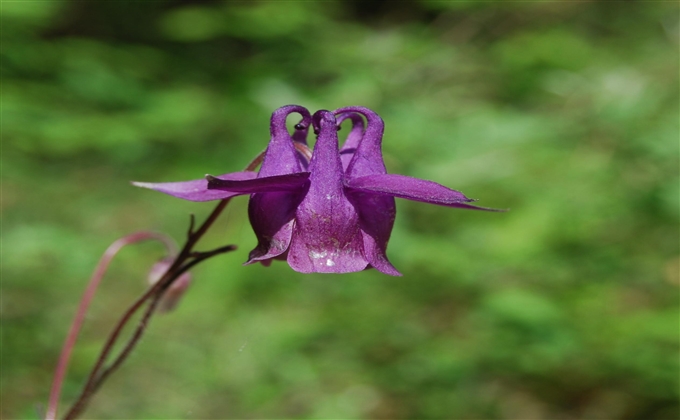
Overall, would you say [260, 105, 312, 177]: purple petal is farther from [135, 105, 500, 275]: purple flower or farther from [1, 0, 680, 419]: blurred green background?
[1, 0, 680, 419]: blurred green background

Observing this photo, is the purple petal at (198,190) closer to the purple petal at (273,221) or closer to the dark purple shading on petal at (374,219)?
the purple petal at (273,221)

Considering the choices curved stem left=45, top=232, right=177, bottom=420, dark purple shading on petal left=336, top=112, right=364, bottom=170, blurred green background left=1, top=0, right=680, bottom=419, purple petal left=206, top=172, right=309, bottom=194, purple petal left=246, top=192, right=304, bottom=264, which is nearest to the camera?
purple petal left=206, top=172, right=309, bottom=194

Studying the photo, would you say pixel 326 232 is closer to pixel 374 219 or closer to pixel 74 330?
pixel 374 219

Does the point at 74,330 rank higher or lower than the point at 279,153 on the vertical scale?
lower

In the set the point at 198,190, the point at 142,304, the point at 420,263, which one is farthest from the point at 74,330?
the point at 420,263

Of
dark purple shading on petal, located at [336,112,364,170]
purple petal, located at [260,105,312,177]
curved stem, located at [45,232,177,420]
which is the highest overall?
dark purple shading on petal, located at [336,112,364,170]

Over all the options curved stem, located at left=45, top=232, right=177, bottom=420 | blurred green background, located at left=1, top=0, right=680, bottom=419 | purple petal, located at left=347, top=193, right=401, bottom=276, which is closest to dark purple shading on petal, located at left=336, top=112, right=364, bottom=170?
purple petal, located at left=347, top=193, right=401, bottom=276

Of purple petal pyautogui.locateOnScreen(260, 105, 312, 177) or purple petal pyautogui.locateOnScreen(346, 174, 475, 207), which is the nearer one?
purple petal pyautogui.locateOnScreen(346, 174, 475, 207)
